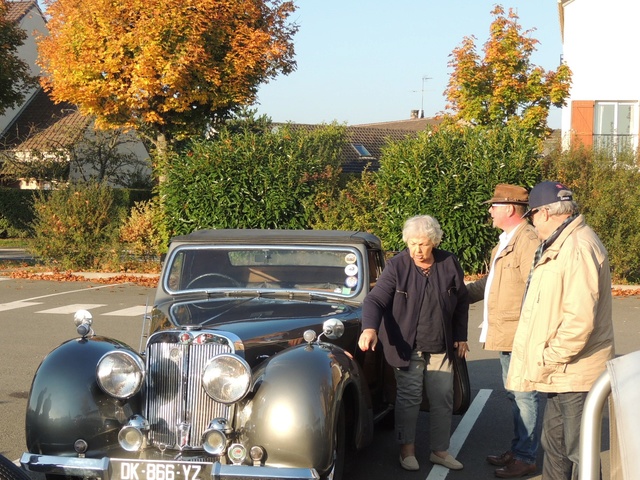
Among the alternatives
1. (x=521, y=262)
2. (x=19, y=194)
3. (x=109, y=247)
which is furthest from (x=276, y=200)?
(x=19, y=194)

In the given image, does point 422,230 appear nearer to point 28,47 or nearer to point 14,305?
point 14,305

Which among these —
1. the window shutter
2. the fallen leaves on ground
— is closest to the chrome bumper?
the fallen leaves on ground

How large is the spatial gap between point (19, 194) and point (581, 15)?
66.4 ft

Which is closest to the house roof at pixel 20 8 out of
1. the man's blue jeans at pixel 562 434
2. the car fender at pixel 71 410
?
the car fender at pixel 71 410

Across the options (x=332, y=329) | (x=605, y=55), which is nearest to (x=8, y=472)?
(x=332, y=329)

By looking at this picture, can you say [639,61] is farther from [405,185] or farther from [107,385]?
[107,385]

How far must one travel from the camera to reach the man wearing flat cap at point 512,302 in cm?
604

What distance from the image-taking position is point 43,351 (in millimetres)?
10492

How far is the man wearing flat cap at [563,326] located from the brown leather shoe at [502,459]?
46.7 inches

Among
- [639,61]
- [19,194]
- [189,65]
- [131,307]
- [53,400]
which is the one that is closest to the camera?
[53,400]

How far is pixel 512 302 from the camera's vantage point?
6125 mm

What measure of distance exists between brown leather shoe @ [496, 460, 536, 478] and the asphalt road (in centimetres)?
10

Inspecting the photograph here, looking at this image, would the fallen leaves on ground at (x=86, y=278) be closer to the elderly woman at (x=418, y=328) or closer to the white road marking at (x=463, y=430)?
the white road marking at (x=463, y=430)

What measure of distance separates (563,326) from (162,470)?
2215mm
